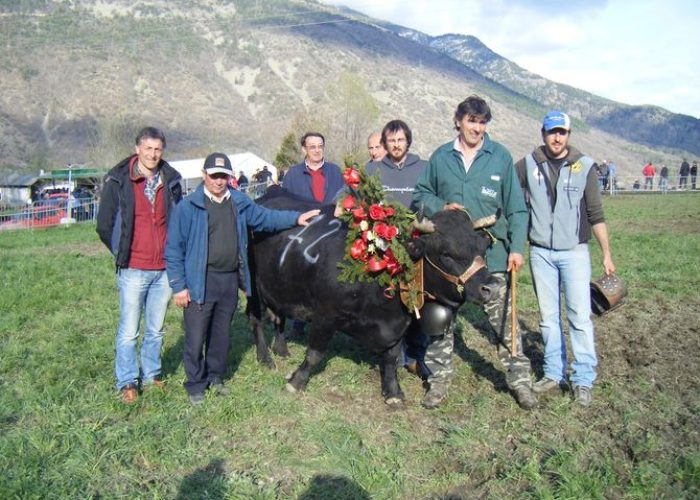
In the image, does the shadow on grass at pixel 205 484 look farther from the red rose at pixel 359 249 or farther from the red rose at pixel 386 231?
the red rose at pixel 386 231

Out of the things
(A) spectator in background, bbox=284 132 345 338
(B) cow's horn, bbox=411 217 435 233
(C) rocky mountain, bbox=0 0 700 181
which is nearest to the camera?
(B) cow's horn, bbox=411 217 435 233

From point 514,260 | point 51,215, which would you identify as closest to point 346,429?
point 514,260

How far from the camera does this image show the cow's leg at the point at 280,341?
6648mm

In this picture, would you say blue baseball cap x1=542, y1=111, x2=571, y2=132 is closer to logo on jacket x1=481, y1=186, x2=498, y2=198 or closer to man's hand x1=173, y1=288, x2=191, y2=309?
logo on jacket x1=481, y1=186, x2=498, y2=198

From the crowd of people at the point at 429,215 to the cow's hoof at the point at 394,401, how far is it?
0.26 meters

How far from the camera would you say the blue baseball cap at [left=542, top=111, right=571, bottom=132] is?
4727 millimetres

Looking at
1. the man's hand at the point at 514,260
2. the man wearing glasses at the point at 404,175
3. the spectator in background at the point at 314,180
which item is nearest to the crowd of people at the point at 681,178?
the spectator in background at the point at 314,180

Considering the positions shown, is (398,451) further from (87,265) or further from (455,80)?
(455,80)

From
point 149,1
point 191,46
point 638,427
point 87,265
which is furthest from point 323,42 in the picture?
point 638,427

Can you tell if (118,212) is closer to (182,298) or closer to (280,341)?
(182,298)

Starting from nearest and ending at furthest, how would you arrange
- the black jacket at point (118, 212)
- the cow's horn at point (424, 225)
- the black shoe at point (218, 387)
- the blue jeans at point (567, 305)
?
the cow's horn at point (424, 225)
the black jacket at point (118, 212)
the blue jeans at point (567, 305)
the black shoe at point (218, 387)

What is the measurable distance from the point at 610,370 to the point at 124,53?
96650mm

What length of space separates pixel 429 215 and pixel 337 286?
103 cm

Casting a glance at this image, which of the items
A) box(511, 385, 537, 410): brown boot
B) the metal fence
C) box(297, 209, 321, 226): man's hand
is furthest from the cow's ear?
the metal fence
